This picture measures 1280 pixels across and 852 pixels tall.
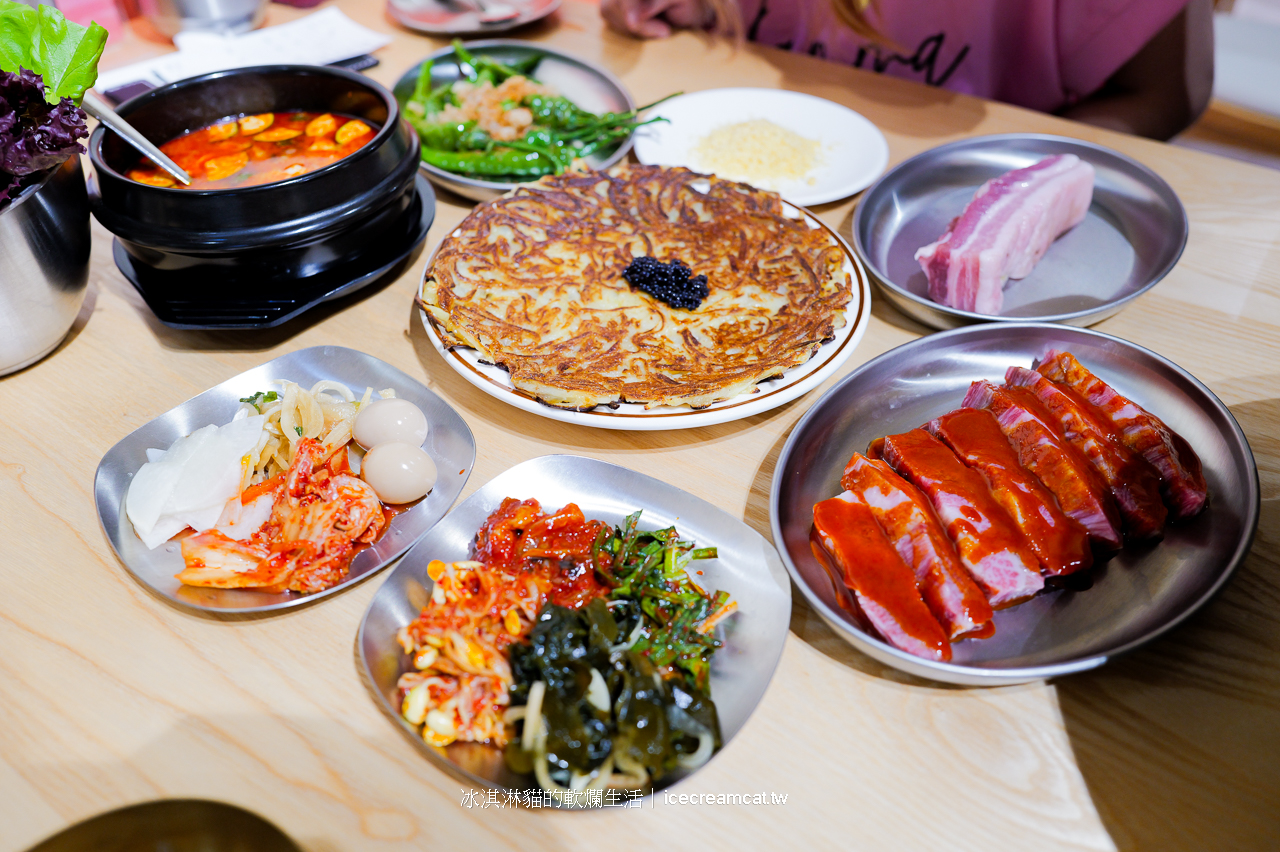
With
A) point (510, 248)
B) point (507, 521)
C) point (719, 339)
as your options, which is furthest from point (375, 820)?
point (510, 248)

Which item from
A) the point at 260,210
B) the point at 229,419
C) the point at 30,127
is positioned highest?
the point at 30,127

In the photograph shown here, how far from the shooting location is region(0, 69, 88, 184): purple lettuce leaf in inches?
57.3

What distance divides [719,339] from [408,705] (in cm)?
100

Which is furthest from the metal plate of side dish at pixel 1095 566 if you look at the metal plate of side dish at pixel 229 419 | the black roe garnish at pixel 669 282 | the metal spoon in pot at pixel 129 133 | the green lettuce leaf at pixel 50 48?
the green lettuce leaf at pixel 50 48

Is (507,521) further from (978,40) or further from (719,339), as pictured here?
(978,40)

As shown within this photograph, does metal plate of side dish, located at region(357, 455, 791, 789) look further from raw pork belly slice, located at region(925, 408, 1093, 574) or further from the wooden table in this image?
raw pork belly slice, located at region(925, 408, 1093, 574)

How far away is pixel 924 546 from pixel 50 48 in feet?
6.45

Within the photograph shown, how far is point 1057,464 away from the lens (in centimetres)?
137

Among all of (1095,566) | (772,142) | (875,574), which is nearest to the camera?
(875,574)

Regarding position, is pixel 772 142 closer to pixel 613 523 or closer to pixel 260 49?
pixel 613 523

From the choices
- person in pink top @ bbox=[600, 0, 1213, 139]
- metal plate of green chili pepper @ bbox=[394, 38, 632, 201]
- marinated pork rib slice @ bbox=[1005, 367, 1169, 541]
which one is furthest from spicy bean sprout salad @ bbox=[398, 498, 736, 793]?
person in pink top @ bbox=[600, 0, 1213, 139]

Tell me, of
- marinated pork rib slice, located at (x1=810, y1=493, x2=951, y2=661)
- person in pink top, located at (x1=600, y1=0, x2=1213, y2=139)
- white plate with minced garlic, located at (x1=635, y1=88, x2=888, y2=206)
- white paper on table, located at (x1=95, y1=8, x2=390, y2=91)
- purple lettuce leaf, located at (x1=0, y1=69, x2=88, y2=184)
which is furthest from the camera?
white paper on table, located at (x1=95, y1=8, x2=390, y2=91)

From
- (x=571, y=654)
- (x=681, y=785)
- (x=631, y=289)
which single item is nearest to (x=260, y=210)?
(x=631, y=289)

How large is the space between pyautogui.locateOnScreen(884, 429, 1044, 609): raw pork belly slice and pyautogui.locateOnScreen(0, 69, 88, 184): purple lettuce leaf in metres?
1.74
